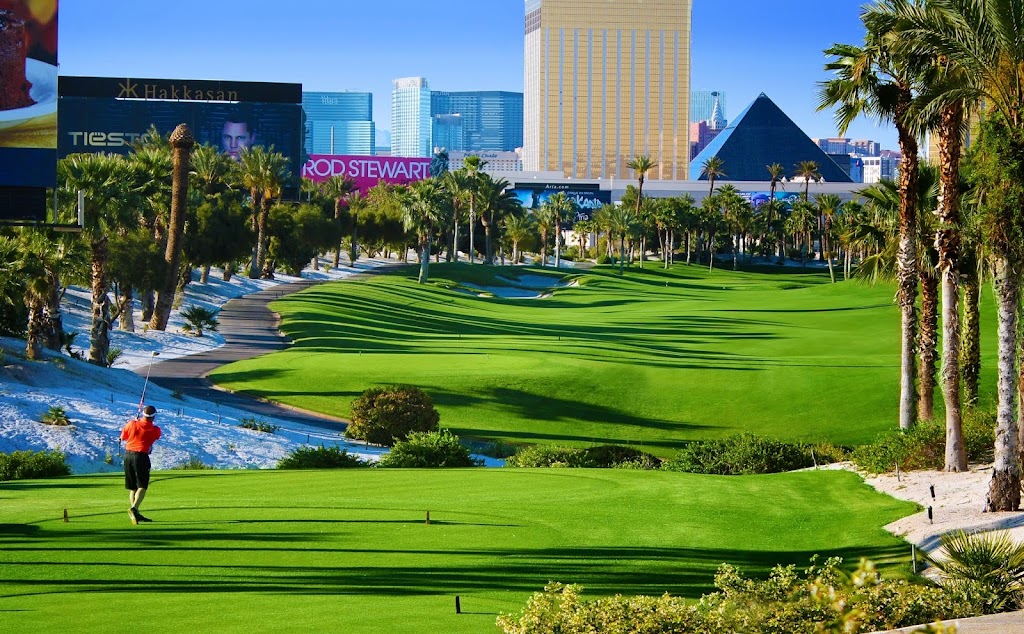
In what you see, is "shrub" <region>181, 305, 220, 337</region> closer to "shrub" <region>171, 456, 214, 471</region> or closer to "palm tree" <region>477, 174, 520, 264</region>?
"shrub" <region>171, 456, 214, 471</region>

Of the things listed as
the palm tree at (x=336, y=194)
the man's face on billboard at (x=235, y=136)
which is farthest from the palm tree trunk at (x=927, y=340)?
the man's face on billboard at (x=235, y=136)

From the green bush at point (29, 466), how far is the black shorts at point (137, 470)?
6.93 m

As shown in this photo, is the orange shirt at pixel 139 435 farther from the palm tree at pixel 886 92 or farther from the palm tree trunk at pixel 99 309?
the palm tree trunk at pixel 99 309

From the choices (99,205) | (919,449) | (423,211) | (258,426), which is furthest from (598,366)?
(423,211)

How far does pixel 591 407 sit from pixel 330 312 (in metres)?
33.5

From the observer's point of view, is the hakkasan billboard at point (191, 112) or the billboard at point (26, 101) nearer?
the billboard at point (26, 101)

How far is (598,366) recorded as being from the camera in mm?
48688

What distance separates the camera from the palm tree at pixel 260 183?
301ft

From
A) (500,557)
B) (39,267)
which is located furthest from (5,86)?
(500,557)

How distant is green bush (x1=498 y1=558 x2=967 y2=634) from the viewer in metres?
9.87

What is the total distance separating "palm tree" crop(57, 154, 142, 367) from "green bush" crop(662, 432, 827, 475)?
24610 mm

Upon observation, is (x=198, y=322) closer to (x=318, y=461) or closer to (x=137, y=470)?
(x=318, y=461)

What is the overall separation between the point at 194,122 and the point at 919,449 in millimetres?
151355

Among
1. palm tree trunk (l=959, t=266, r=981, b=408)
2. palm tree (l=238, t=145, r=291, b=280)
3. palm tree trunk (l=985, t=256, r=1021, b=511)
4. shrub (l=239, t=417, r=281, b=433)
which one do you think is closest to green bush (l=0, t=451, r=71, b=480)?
shrub (l=239, t=417, r=281, b=433)
